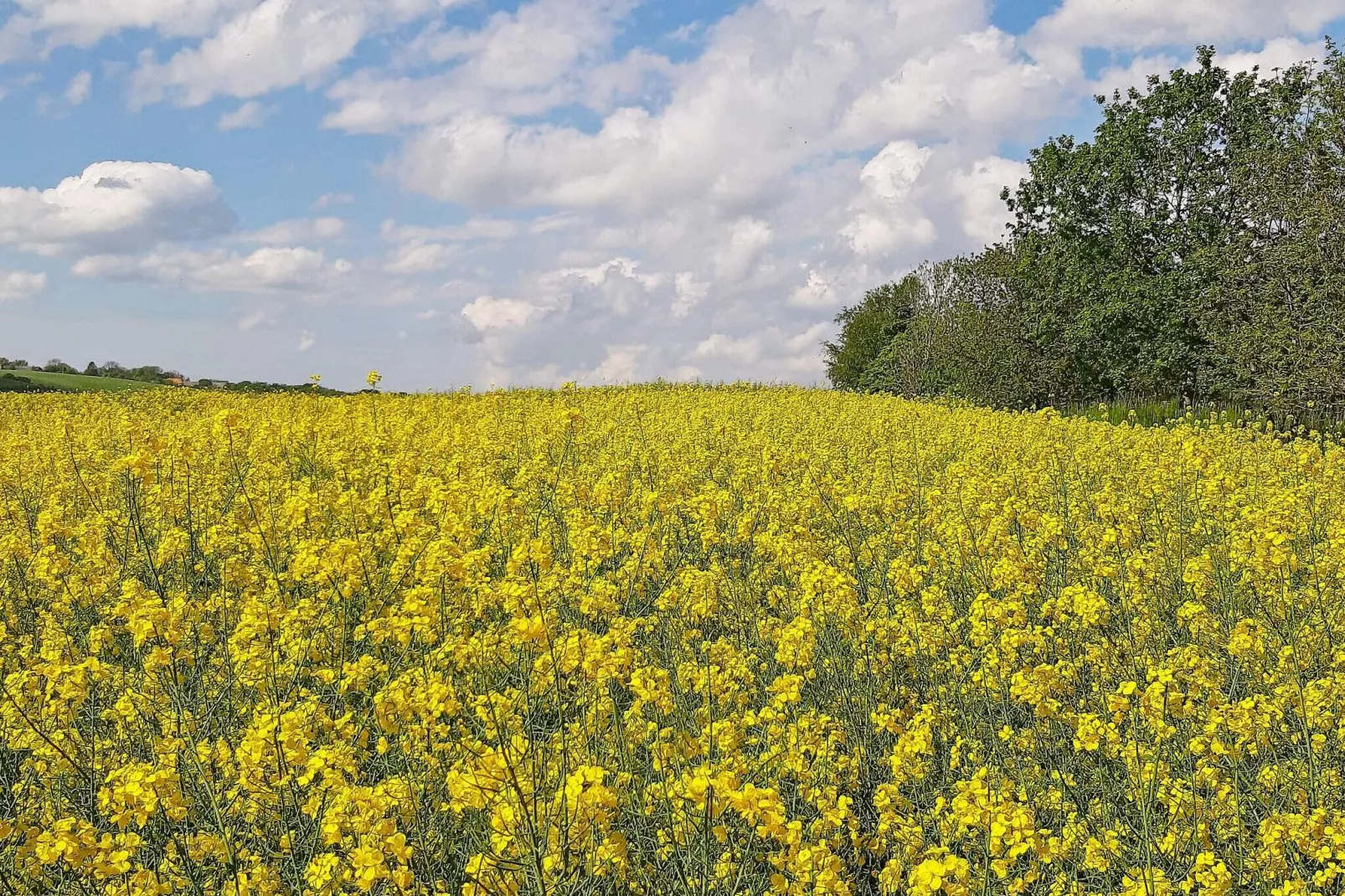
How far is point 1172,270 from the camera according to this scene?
22.7 metres

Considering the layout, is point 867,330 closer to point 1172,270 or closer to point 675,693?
point 1172,270

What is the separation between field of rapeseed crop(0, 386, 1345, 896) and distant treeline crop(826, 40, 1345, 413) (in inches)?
495

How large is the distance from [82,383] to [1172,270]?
2630cm

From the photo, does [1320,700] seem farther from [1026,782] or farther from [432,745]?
[432,745]

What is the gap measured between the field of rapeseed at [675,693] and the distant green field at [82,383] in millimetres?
16165

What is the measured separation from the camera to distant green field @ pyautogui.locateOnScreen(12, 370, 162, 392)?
21.3 meters

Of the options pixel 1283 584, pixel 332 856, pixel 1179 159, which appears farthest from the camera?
pixel 1179 159

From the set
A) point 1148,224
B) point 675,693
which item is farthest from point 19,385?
point 1148,224

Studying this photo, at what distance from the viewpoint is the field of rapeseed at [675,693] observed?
106 inches

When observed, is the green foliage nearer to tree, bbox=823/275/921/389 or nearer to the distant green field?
the distant green field

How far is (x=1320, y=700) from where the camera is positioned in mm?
3457

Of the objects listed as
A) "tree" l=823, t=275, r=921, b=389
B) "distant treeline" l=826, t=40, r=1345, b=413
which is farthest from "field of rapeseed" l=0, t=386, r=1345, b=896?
"tree" l=823, t=275, r=921, b=389

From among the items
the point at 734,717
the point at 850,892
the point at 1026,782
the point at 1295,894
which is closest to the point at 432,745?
the point at 734,717

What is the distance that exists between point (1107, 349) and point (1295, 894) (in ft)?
75.3
